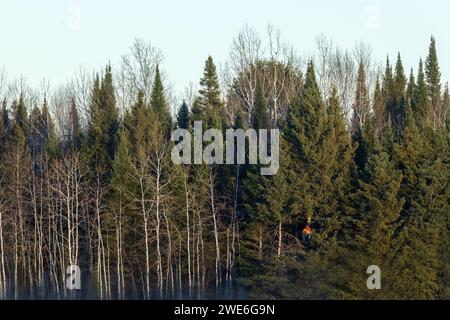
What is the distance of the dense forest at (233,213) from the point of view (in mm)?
35094

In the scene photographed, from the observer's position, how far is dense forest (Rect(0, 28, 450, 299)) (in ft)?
115

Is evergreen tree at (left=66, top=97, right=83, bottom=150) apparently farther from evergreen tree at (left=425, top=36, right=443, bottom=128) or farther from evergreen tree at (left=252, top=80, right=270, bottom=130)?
evergreen tree at (left=425, top=36, right=443, bottom=128)

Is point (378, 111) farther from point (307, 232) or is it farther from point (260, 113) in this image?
point (307, 232)

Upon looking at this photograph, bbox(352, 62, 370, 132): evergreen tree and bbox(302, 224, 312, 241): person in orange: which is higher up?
bbox(352, 62, 370, 132): evergreen tree

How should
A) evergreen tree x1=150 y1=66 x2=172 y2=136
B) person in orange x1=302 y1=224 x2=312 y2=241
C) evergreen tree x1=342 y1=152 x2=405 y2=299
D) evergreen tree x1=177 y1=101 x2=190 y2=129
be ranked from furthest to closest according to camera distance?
evergreen tree x1=150 y1=66 x2=172 y2=136 < evergreen tree x1=177 y1=101 x2=190 y2=129 < person in orange x1=302 y1=224 x2=312 y2=241 < evergreen tree x1=342 y1=152 x2=405 y2=299

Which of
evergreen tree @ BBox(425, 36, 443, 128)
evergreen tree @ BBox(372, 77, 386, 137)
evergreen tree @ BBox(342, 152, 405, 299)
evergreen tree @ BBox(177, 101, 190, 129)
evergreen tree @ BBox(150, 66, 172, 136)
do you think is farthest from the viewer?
evergreen tree @ BBox(425, 36, 443, 128)

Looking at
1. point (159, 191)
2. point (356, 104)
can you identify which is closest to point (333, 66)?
point (356, 104)

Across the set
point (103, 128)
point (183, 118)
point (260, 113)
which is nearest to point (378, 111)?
point (260, 113)

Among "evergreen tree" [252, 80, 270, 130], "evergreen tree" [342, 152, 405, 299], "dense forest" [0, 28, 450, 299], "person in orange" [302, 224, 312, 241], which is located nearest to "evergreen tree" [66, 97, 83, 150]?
"dense forest" [0, 28, 450, 299]

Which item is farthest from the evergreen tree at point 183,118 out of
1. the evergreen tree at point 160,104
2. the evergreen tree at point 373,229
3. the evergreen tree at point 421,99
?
the evergreen tree at point 373,229

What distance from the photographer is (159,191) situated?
39.6m

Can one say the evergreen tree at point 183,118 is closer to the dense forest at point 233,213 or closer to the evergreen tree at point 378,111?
the dense forest at point 233,213
